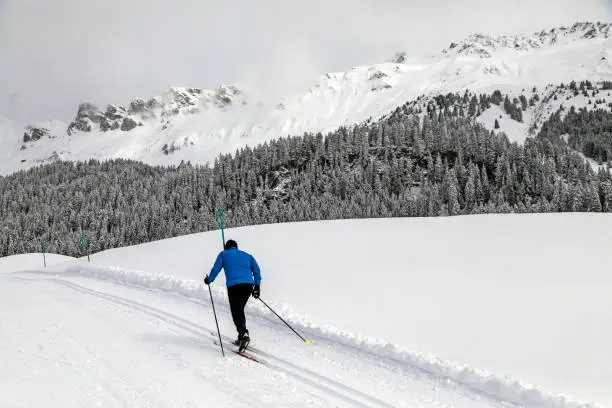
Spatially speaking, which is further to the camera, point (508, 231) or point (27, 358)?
point (508, 231)

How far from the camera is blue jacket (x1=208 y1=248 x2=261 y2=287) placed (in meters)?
10.1

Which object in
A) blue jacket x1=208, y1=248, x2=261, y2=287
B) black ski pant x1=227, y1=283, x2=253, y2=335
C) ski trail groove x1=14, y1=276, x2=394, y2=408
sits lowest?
ski trail groove x1=14, y1=276, x2=394, y2=408

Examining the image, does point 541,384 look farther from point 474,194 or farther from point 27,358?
point 474,194

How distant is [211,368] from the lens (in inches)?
335

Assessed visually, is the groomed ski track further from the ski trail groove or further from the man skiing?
the man skiing

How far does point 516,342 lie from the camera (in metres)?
→ 8.98

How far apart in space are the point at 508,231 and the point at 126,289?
1581 cm

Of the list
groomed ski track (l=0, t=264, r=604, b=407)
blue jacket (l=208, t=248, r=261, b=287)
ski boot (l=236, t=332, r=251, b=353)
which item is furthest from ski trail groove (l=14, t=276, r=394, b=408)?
blue jacket (l=208, t=248, r=261, b=287)

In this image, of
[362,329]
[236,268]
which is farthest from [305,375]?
[236,268]

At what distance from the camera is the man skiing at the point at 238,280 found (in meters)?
9.87

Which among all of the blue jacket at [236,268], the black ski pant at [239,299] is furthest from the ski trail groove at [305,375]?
the blue jacket at [236,268]

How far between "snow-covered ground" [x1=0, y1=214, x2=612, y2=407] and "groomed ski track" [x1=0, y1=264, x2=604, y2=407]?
38mm

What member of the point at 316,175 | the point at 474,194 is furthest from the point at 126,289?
the point at 316,175

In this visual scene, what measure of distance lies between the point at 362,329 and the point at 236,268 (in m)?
3.43
